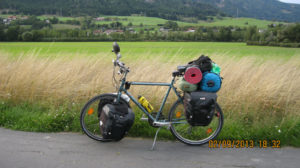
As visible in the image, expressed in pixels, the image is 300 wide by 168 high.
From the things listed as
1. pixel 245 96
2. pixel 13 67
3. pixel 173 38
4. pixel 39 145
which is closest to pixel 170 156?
pixel 39 145

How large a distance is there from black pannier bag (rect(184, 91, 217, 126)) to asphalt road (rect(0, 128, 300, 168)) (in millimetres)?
498

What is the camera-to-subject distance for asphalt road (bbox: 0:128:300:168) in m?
3.04

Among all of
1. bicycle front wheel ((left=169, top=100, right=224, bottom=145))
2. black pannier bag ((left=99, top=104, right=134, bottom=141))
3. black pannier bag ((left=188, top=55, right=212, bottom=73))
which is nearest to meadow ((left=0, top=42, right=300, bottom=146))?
bicycle front wheel ((left=169, top=100, right=224, bottom=145))

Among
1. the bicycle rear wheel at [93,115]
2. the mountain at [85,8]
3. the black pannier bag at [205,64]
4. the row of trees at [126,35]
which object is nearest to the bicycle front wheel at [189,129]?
the black pannier bag at [205,64]

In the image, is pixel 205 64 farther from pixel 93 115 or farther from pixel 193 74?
pixel 93 115

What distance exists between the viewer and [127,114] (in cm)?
355

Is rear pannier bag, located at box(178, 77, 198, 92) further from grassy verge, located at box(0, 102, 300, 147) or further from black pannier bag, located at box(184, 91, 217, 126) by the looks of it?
grassy verge, located at box(0, 102, 300, 147)

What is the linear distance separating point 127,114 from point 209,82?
1.32m

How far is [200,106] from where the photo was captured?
3.36 metres

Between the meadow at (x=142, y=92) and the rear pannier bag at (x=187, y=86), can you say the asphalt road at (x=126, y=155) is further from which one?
the rear pannier bag at (x=187, y=86)

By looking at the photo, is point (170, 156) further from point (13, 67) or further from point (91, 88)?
point (13, 67)

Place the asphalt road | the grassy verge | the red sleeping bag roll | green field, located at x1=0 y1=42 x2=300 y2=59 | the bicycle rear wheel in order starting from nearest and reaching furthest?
A: the asphalt road < the red sleeping bag roll < the bicycle rear wheel < the grassy verge < green field, located at x1=0 y1=42 x2=300 y2=59

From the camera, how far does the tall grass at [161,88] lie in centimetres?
453

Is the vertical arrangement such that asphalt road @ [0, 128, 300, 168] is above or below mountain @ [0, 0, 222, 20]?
below
